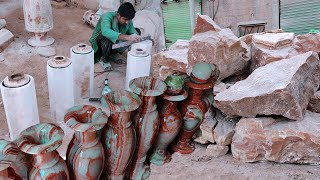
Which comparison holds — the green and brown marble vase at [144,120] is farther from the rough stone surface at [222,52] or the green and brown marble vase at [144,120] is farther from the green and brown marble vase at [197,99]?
the rough stone surface at [222,52]

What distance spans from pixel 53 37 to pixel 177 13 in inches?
78.9

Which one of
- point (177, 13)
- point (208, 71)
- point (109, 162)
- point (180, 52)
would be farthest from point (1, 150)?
point (177, 13)

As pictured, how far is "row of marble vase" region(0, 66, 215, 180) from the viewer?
1.91 m

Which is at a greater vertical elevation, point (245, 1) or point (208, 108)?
point (245, 1)

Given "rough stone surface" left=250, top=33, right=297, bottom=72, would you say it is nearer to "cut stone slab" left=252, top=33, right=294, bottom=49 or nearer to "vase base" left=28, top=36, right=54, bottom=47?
"cut stone slab" left=252, top=33, right=294, bottom=49

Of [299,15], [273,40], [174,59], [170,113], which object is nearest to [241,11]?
[299,15]

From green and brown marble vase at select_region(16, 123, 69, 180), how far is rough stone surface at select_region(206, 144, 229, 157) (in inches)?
38.5

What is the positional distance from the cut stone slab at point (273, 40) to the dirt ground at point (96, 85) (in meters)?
1.11

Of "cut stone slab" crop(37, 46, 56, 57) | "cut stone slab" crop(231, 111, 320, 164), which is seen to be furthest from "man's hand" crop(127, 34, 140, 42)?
"cut stone slab" crop(231, 111, 320, 164)

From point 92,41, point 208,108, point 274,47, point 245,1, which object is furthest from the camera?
point 92,41

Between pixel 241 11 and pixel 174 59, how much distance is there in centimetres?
192

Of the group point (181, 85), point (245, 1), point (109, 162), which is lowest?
point (109, 162)

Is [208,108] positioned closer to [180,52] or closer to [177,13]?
[180,52]

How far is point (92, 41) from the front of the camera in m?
5.60
